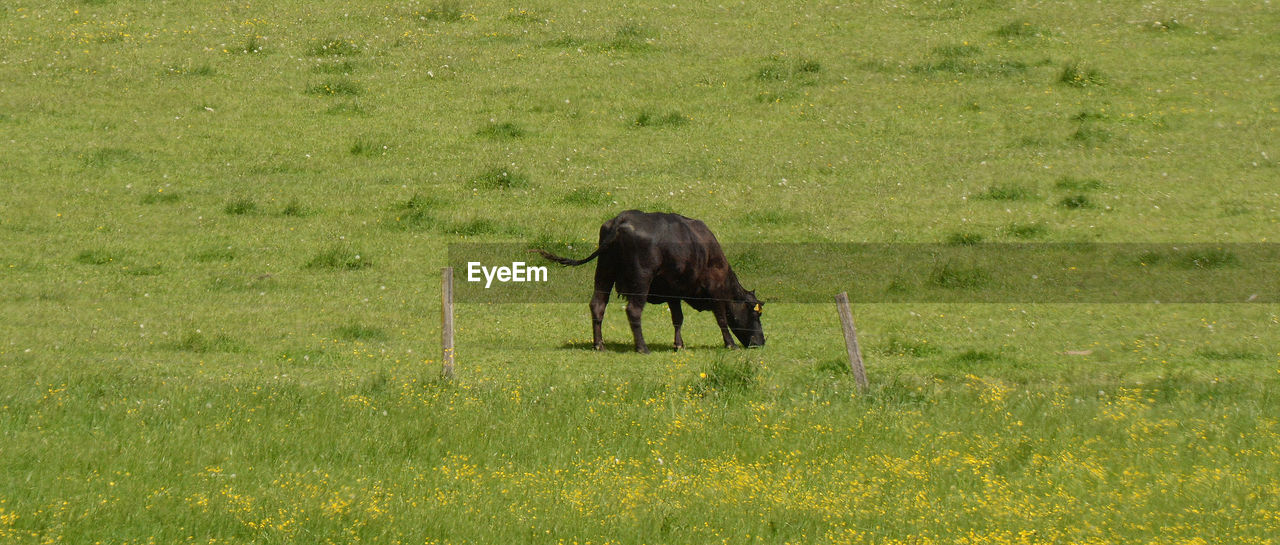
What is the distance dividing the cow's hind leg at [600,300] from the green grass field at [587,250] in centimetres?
76

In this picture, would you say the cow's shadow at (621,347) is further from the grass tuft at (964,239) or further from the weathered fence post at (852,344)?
the grass tuft at (964,239)

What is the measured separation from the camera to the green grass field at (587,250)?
11516 mm

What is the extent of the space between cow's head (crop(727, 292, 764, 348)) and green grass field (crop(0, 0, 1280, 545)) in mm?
288

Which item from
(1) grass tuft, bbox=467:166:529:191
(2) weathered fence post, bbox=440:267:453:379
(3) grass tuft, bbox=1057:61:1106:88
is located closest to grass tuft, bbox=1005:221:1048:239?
(3) grass tuft, bbox=1057:61:1106:88

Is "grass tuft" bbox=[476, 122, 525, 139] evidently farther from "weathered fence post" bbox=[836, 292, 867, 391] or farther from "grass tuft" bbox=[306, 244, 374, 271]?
"weathered fence post" bbox=[836, 292, 867, 391]

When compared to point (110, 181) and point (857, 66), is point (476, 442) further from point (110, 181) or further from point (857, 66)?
point (857, 66)

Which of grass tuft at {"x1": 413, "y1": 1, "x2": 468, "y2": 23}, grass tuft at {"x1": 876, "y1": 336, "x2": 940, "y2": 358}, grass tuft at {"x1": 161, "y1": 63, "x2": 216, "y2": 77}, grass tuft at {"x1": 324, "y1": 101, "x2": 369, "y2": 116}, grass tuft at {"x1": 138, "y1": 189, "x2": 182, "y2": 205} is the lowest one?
grass tuft at {"x1": 138, "y1": 189, "x2": 182, "y2": 205}

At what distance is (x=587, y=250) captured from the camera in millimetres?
22594

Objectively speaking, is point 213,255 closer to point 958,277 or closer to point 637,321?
point 637,321

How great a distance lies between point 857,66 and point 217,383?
2144 cm

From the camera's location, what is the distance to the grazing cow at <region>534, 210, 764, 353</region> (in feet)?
60.5

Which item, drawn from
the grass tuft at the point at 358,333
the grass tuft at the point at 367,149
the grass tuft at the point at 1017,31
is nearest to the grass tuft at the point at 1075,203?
the grass tuft at the point at 1017,31

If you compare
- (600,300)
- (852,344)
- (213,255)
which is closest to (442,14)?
(213,255)

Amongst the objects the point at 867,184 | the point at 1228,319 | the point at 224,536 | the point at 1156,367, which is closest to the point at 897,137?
the point at 867,184
